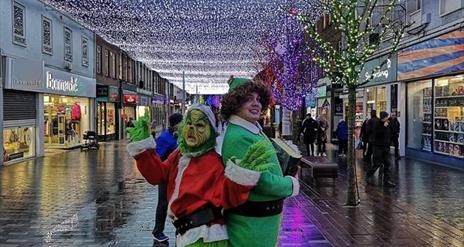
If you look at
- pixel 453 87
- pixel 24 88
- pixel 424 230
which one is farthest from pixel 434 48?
pixel 24 88

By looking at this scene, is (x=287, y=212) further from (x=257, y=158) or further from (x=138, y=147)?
(x=257, y=158)

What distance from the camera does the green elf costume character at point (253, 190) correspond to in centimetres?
326

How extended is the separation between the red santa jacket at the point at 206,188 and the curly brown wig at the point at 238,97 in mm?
292

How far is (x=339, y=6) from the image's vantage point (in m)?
9.80

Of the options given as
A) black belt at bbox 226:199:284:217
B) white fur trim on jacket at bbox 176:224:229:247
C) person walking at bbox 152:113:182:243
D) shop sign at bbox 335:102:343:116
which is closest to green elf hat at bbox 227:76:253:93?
black belt at bbox 226:199:284:217

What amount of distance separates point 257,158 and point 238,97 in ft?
2.05

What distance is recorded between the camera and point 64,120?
2789cm

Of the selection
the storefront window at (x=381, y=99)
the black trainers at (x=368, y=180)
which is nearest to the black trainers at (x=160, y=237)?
the black trainers at (x=368, y=180)

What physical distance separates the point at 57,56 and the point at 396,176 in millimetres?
16329

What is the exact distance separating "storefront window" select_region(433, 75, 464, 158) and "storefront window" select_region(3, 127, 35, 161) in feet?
48.1

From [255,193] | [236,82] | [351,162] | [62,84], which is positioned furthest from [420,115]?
[255,193]

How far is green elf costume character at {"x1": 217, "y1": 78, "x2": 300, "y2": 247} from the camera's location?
3.26 metres

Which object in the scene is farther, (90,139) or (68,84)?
(90,139)

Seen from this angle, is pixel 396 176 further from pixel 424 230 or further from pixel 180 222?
pixel 180 222
